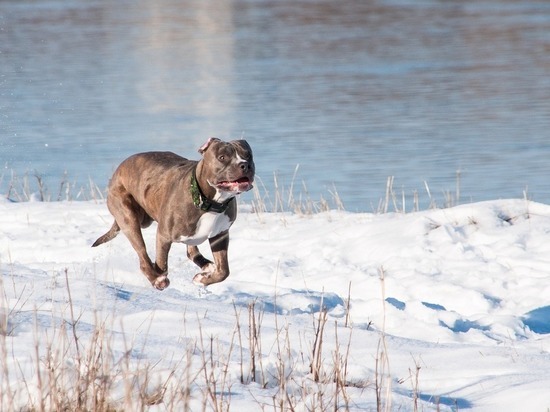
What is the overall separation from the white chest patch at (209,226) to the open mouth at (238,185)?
0.54 meters

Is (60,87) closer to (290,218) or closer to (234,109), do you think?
(234,109)

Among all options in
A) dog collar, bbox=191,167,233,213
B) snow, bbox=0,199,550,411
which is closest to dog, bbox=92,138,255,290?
dog collar, bbox=191,167,233,213

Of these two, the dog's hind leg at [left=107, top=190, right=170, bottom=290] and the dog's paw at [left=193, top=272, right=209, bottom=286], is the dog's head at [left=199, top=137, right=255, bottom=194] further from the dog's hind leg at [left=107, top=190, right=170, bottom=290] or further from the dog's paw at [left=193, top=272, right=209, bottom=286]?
the dog's hind leg at [left=107, top=190, right=170, bottom=290]

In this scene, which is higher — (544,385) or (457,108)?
(544,385)

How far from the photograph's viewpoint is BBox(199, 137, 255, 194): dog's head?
749 centimetres

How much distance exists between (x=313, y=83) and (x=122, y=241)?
19.5 m

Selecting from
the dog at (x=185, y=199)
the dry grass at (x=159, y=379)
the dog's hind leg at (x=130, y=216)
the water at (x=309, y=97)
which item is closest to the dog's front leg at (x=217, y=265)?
the dog at (x=185, y=199)

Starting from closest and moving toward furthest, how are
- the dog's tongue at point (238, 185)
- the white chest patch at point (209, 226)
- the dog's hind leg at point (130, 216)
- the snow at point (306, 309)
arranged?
the snow at point (306, 309)
the dog's tongue at point (238, 185)
the white chest patch at point (209, 226)
the dog's hind leg at point (130, 216)

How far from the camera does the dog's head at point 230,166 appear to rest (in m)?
7.49

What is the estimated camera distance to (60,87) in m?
30.9

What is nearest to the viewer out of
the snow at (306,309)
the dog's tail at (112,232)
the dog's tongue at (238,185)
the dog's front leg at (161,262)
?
the snow at (306,309)

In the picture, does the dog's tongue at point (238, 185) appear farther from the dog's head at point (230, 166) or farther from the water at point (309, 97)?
the water at point (309, 97)

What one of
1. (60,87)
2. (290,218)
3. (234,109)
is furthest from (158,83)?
(290,218)

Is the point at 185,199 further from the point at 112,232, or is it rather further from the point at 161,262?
the point at 112,232
